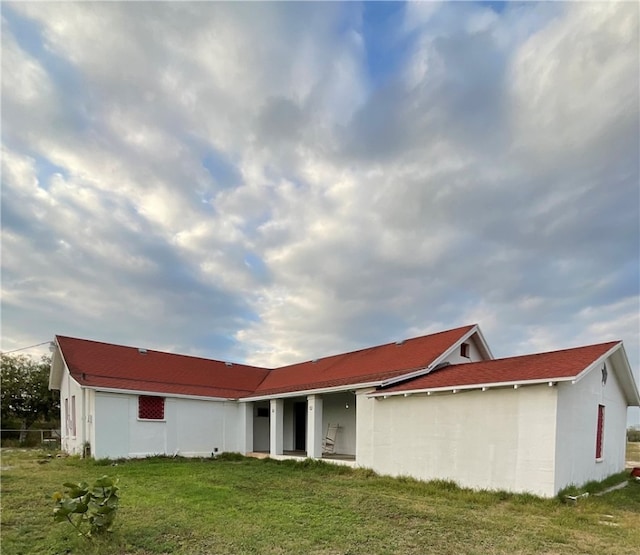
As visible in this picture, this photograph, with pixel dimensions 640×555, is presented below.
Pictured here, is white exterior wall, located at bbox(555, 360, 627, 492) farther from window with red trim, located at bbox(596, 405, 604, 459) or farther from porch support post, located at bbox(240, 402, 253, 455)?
porch support post, located at bbox(240, 402, 253, 455)

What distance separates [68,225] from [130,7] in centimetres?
821

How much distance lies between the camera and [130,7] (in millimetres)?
8688

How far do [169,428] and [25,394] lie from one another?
17.8 m

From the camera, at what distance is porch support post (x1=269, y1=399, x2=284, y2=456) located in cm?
1698

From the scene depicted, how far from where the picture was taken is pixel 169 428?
17.0 meters

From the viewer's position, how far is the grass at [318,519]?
5.38 m

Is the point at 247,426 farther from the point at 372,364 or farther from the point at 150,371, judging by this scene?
the point at 372,364

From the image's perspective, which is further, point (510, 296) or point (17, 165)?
point (510, 296)

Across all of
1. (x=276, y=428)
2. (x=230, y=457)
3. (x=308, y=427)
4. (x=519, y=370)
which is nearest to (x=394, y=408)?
(x=519, y=370)

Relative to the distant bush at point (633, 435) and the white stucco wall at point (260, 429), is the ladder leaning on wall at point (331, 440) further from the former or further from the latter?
the distant bush at point (633, 435)

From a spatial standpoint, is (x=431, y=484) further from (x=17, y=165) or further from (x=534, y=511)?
(x=17, y=165)

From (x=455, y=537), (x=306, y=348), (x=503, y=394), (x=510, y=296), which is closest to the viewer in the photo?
(x=455, y=537)

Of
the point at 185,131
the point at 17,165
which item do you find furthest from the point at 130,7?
the point at 17,165

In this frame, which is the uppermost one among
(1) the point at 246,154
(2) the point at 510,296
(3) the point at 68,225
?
(1) the point at 246,154
